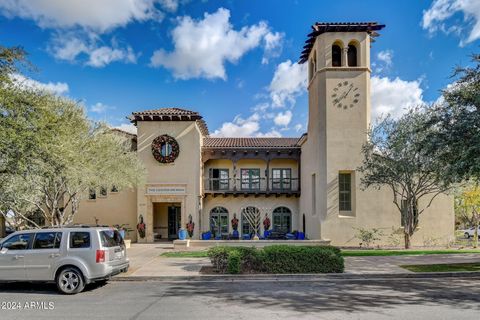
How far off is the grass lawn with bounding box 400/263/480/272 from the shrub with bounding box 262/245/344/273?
293 centimetres

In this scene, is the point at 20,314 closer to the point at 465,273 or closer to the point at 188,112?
the point at 465,273

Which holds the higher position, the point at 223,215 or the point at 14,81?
the point at 14,81

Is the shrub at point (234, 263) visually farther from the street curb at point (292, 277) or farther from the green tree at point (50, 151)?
the green tree at point (50, 151)

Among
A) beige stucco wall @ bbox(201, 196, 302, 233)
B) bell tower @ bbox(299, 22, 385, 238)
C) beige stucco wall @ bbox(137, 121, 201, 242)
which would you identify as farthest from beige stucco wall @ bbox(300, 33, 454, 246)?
beige stucco wall @ bbox(137, 121, 201, 242)

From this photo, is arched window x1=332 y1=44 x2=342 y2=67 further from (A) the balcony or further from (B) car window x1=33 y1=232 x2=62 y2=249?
(B) car window x1=33 y1=232 x2=62 y2=249

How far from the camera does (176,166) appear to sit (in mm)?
26203

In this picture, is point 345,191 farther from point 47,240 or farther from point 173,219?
point 47,240

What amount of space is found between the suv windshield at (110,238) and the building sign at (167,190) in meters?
14.4

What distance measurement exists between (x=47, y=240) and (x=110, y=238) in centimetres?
164

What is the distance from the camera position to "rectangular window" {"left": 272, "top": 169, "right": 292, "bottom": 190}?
2879 cm

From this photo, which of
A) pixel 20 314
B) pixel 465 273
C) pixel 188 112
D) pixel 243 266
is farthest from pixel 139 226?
pixel 465 273

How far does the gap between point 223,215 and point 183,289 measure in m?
18.2

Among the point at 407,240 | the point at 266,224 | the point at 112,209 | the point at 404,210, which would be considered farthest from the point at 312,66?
the point at 112,209

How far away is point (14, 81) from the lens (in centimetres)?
1230
